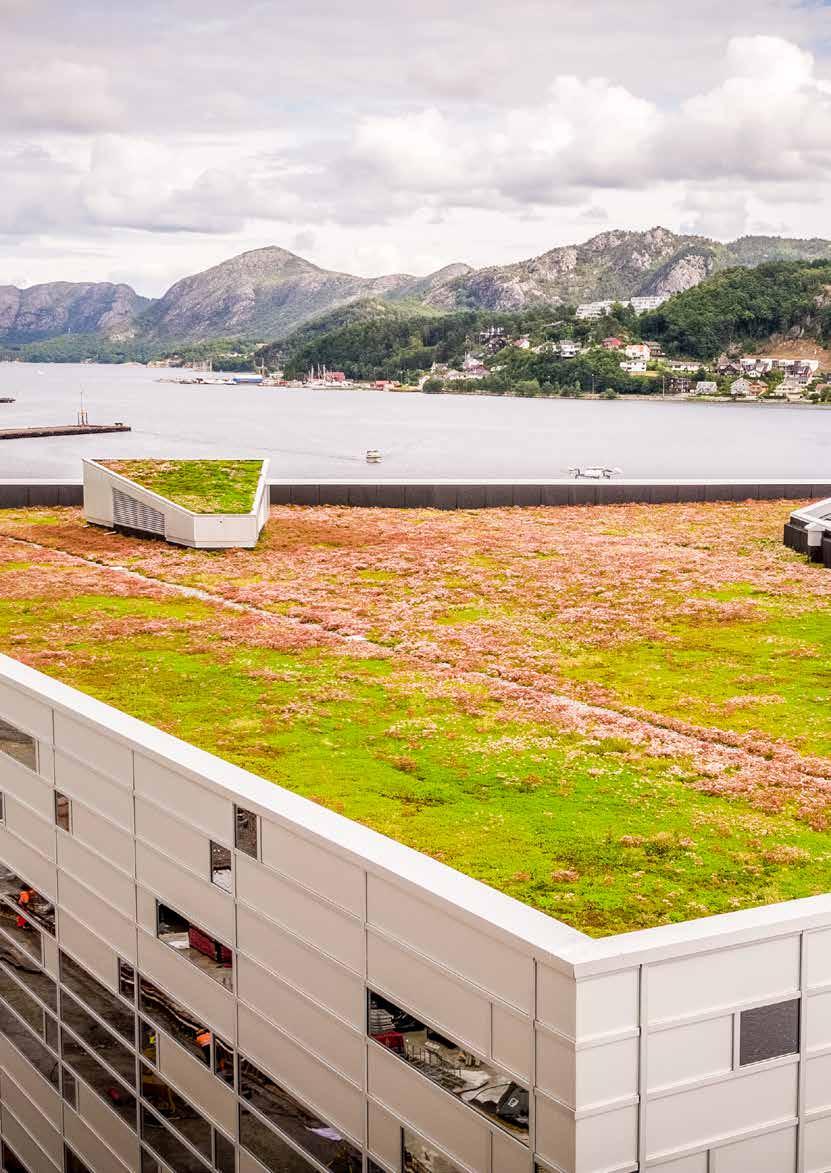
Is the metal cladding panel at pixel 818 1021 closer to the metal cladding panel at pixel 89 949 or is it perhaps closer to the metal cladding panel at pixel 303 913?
the metal cladding panel at pixel 303 913

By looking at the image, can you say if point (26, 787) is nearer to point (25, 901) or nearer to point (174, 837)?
point (25, 901)

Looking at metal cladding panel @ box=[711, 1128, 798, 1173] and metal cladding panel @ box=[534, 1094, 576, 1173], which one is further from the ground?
metal cladding panel @ box=[534, 1094, 576, 1173]

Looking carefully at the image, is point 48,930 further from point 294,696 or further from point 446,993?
point 446,993

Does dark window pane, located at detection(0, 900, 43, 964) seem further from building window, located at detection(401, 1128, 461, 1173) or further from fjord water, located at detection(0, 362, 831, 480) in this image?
fjord water, located at detection(0, 362, 831, 480)

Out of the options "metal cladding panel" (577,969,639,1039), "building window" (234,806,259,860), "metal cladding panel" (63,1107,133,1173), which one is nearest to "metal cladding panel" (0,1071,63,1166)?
"metal cladding panel" (63,1107,133,1173)

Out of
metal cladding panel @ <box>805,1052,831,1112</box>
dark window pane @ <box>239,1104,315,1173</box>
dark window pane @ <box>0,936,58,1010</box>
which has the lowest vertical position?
dark window pane @ <box>0,936,58,1010</box>

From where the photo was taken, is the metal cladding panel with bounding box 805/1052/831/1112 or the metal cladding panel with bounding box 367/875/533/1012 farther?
the metal cladding panel with bounding box 805/1052/831/1112

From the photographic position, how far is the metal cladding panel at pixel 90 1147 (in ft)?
45.0

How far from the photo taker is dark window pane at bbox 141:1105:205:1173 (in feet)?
40.6

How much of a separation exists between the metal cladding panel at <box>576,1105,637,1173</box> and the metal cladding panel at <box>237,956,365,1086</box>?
2.17m

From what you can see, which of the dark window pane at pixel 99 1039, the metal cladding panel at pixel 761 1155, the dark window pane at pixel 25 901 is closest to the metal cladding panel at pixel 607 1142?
the metal cladding panel at pixel 761 1155

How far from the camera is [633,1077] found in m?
7.82

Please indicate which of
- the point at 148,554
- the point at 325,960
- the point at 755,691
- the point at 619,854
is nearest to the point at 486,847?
the point at 619,854

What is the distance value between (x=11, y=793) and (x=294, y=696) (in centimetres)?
476
